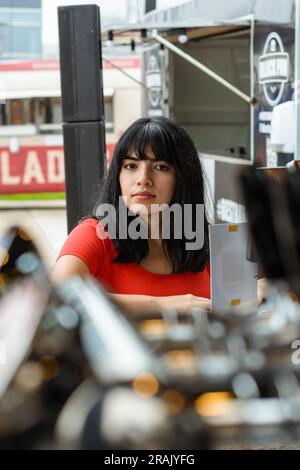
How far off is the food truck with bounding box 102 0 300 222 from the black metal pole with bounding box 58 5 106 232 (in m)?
0.76

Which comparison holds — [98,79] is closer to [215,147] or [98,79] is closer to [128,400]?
[128,400]

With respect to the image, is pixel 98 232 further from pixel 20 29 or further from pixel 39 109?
pixel 20 29

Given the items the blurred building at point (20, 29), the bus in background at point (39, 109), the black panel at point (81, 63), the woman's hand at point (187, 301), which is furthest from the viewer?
the blurred building at point (20, 29)

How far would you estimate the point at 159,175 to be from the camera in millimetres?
2045

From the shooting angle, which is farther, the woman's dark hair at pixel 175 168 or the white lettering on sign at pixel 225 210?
the white lettering on sign at pixel 225 210

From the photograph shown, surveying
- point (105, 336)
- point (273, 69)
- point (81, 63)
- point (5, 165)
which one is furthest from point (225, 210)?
point (5, 165)

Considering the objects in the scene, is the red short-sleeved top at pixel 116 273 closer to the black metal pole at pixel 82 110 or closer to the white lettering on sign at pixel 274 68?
the black metal pole at pixel 82 110

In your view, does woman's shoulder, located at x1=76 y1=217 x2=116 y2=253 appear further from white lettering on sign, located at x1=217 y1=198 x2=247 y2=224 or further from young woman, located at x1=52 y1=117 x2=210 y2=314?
white lettering on sign, located at x1=217 y1=198 x2=247 y2=224

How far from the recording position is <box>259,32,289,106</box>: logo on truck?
5768 millimetres

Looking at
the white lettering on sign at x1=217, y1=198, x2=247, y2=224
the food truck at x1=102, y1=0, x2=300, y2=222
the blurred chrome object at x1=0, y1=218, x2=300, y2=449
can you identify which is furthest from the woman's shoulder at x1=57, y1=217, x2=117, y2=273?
the white lettering on sign at x1=217, y1=198, x2=247, y2=224

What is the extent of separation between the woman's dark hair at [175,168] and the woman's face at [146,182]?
0.01 m

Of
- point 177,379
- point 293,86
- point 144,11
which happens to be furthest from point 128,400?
point 144,11

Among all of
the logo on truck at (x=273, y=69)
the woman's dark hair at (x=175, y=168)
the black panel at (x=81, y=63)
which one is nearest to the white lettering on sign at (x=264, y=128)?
the logo on truck at (x=273, y=69)

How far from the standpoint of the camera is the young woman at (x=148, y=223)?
6.64 feet
